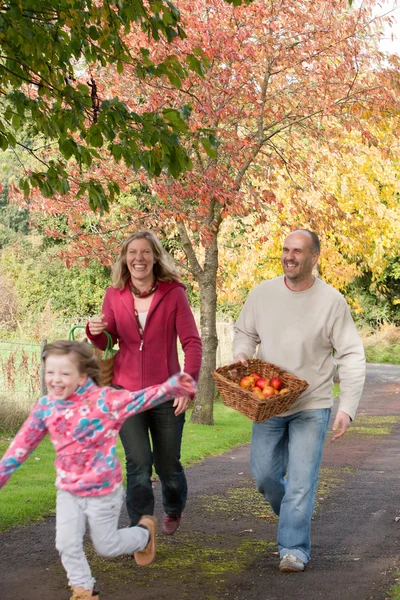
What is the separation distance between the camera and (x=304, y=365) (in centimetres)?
647

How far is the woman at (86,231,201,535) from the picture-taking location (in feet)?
21.1

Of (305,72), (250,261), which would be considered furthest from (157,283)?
(250,261)

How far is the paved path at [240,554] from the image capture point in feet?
19.1

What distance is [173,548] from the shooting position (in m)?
6.99

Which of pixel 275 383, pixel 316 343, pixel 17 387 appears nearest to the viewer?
pixel 275 383

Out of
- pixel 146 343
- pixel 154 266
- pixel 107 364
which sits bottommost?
pixel 107 364

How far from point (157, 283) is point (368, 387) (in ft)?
→ 66.1

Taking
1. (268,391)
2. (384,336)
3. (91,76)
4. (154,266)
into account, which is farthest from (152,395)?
(384,336)

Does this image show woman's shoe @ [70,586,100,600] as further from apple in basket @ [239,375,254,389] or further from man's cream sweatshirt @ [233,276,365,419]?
man's cream sweatshirt @ [233,276,365,419]

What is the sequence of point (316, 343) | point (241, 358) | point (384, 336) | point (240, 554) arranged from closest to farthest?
point (316, 343)
point (241, 358)
point (240, 554)
point (384, 336)

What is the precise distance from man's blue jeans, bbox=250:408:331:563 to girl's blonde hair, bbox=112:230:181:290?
1.20 meters

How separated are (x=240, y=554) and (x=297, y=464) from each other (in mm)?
868

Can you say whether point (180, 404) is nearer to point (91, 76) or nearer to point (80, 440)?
point (80, 440)

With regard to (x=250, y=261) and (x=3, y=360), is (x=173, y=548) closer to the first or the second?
(x=3, y=360)
